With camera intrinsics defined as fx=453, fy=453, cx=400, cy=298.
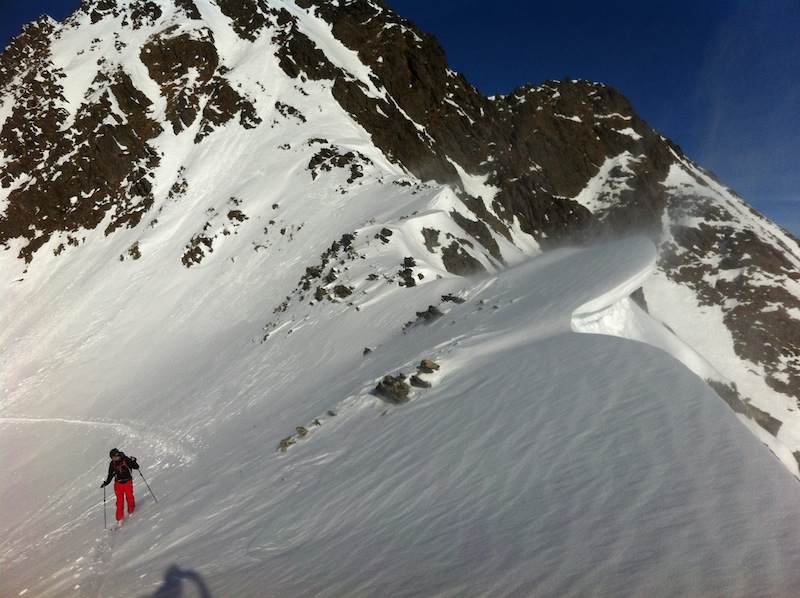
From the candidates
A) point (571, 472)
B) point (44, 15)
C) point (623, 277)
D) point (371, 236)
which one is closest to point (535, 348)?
point (571, 472)

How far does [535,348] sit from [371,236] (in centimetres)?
1582

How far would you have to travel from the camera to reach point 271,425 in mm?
11906

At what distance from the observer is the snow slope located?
3793 mm

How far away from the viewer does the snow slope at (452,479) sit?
3793 mm

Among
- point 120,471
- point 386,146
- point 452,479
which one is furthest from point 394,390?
point 386,146

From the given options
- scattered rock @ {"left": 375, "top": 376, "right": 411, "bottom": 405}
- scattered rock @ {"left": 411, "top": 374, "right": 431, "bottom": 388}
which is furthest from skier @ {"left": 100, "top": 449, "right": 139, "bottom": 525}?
scattered rock @ {"left": 411, "top": 374, "right": 431, "bottom": 388}

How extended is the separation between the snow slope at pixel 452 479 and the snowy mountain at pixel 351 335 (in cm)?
5

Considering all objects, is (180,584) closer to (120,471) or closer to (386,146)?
(120,471)

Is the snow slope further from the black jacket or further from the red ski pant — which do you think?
the black jacket

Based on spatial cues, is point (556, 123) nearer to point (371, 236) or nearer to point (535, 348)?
point (371, 236)

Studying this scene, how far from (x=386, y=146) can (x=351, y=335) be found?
3277cm

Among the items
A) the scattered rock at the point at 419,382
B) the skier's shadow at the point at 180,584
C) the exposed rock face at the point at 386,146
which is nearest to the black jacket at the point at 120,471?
the skier's shadow at the point at 180,584

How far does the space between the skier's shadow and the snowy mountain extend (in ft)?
0.13

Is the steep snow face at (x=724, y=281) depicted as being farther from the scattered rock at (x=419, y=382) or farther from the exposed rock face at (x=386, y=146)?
the scattered rock at (x=419, y=382)
